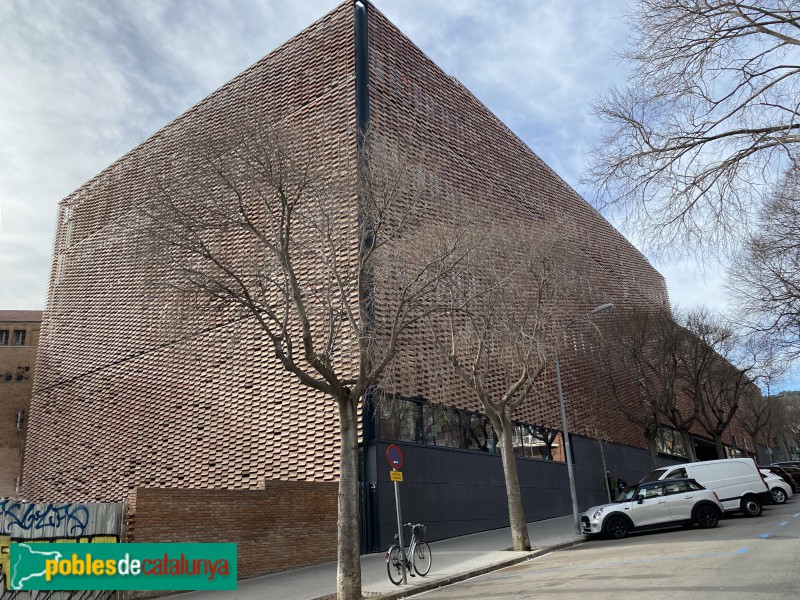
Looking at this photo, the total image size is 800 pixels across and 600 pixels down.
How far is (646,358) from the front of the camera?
33.4 metres

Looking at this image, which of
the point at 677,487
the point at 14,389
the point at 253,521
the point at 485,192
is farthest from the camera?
the point at 14,389

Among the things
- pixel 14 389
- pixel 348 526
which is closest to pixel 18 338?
pixel 14 389

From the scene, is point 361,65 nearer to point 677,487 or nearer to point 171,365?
point 171,365

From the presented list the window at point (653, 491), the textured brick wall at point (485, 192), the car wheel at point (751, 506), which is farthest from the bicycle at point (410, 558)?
the car wheel at point (751, 506)

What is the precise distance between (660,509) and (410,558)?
8643 millimetres

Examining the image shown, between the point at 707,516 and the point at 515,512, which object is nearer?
the point at 515,512

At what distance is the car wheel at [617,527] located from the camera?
1752 centimetres

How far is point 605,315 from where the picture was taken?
3453cm

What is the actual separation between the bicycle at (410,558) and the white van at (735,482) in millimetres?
10243

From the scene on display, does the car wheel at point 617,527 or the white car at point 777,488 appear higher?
the white car at point 777,488

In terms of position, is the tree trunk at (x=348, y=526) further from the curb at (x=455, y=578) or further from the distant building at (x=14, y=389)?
the distant building at (x=14, y=389)

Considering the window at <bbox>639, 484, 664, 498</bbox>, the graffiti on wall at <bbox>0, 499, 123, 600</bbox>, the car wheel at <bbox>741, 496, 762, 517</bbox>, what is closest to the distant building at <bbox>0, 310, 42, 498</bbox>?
the graffiti on wall at <bbox>0, 499, 123, 600</bbox>

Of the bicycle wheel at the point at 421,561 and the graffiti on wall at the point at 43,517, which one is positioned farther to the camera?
the bicycle wheel at the point at 421,561

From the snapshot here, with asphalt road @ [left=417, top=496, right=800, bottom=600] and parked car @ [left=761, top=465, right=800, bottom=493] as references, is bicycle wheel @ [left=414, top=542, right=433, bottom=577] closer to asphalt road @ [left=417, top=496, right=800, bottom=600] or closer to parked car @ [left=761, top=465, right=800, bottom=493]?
asphalt road @ [left=417, top=496, right=800, bottom=600]
